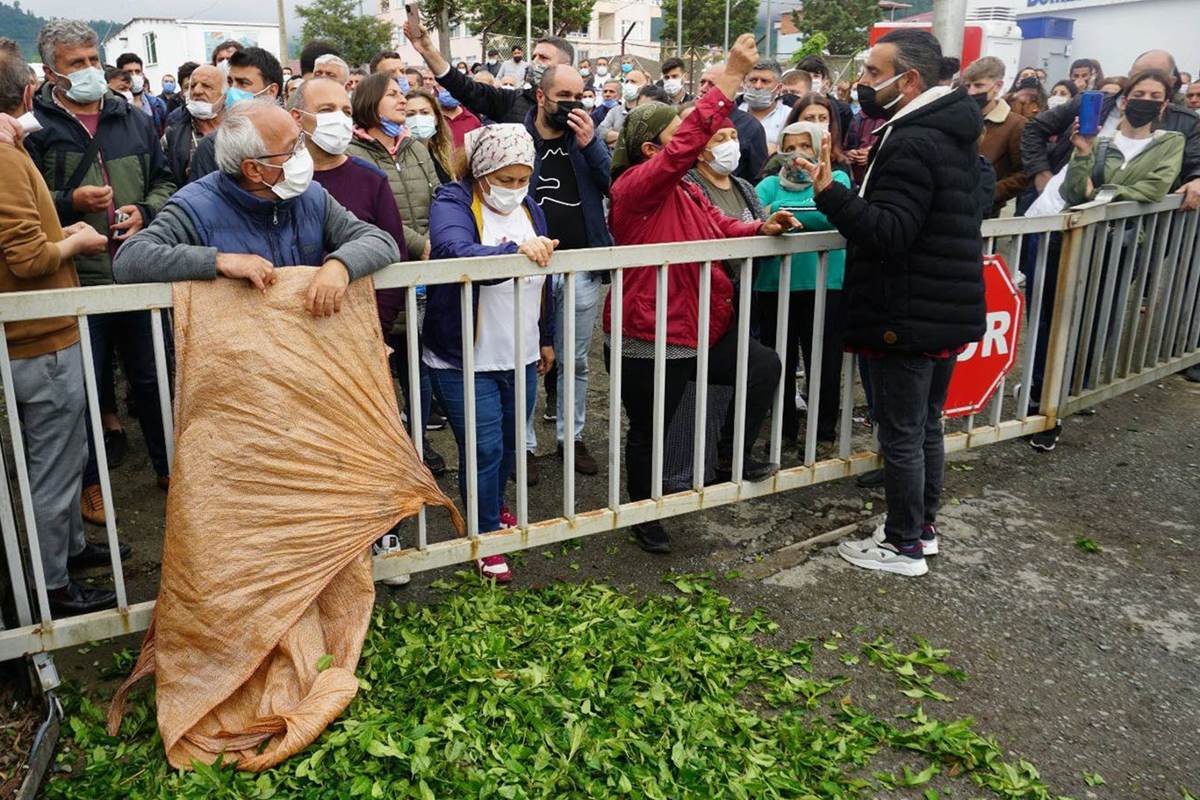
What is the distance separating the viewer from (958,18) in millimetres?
5797

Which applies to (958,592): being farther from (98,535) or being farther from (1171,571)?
(98,535)

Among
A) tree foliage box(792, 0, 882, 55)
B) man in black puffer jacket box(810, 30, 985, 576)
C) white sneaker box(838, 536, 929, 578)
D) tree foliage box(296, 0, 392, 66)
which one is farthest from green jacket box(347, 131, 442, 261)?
tree foliage box(792, 0, 882, 55)

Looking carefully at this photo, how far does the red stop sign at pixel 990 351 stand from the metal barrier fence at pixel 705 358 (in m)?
0.15

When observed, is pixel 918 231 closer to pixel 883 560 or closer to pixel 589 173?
pixel 883 560

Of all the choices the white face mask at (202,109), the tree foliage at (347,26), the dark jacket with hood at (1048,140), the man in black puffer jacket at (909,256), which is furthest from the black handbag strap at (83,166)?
the tree foliage at (347,26)

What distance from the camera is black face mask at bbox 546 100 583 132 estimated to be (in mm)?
5512

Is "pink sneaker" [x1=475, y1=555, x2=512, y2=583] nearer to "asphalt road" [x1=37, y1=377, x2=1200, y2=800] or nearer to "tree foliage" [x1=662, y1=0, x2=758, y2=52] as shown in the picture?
"asphalt road" [x1=37, y1=377, x2=1200, y2=800]

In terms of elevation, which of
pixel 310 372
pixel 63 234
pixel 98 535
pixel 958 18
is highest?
pixel 958 18

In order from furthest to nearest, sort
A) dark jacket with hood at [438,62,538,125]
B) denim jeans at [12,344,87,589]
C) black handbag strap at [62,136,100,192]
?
dark jacket with hood at [438,62,538,125], black handbag strap at [62,136,100,192], denim jeans at [12,344,87,589]

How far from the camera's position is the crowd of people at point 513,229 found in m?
3.67

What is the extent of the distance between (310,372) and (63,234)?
162cm

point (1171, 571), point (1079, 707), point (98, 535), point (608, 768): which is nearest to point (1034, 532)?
point (1171, 571)

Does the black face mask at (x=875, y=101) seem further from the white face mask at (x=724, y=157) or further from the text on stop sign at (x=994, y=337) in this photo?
the text on stop sign at (x=994, y=337)

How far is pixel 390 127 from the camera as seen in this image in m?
5.57
